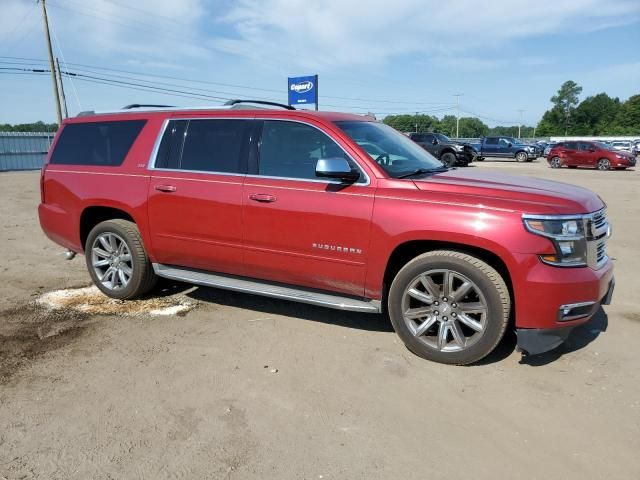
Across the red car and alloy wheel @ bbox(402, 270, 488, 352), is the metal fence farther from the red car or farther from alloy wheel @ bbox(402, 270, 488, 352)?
alloy wheel @ bbox(402, 270, 488, 352)

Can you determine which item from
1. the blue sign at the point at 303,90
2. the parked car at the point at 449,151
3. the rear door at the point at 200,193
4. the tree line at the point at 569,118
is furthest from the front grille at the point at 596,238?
the tree line at the point at 569,118

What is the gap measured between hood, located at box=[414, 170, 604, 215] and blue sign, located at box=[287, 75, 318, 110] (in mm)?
24323

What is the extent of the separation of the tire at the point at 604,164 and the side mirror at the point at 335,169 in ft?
86.6

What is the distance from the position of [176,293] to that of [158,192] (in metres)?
1.29

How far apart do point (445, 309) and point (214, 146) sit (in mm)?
2491

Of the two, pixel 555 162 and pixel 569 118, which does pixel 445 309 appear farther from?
pixel 569 118

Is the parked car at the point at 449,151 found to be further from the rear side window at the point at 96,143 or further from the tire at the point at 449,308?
the tire at the point at 449,308

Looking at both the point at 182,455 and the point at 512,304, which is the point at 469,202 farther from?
the point at 182,455

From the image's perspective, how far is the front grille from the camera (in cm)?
360

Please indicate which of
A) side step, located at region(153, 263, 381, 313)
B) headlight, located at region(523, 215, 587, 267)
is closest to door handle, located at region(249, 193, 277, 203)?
side step, located at region(153, 263, 381, 313)

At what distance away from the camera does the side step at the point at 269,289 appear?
4098 mm

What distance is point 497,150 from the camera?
112 ft

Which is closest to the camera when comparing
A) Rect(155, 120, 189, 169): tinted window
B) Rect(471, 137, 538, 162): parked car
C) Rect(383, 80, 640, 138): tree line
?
Rect(155, 120, 189, 169): tinted window

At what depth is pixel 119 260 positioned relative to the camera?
5285 millimetres
